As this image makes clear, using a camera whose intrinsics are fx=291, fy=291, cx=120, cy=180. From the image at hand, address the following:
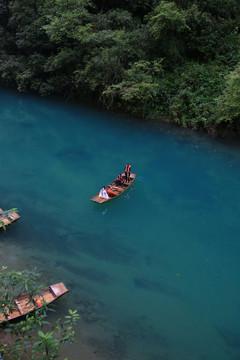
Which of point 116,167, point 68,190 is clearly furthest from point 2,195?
point 116,167

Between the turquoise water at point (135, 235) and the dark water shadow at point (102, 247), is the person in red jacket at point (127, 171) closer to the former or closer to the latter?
the turquoise water at point (135, 235)

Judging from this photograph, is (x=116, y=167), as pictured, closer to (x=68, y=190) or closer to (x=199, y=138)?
(x=68, y=190)

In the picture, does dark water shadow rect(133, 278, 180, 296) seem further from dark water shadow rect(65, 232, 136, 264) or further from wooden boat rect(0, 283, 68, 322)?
wooden boat rect(0, 283, 68, 322)

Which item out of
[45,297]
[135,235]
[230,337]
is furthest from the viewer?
[135,235]

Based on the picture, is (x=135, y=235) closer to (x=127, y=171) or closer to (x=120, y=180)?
(x=120, y=180)

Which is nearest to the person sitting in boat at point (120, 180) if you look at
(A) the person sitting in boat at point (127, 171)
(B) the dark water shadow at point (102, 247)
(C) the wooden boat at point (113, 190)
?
(C) the wooden boat at point (113, 190)

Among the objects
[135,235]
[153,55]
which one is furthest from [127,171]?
[153,55]
